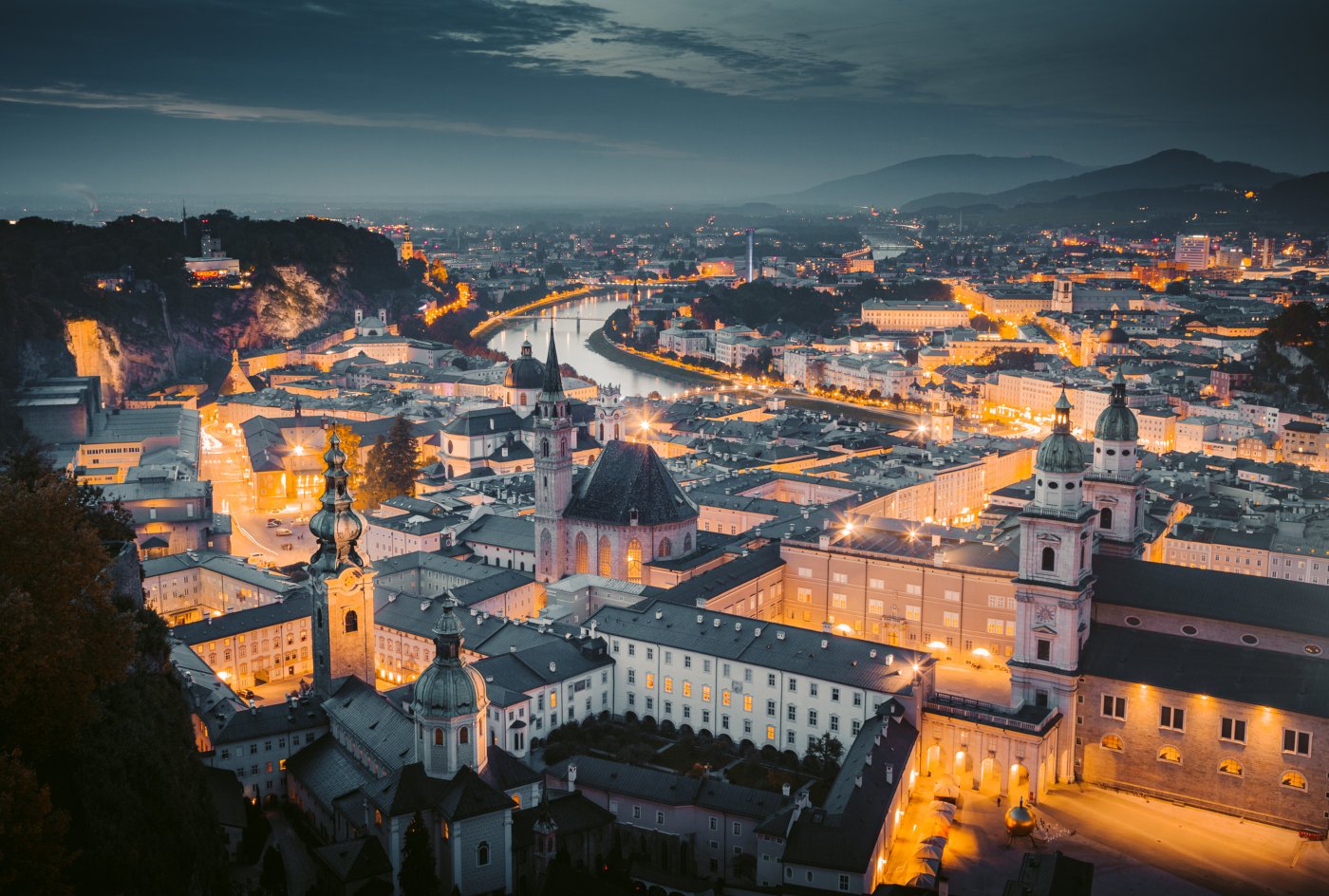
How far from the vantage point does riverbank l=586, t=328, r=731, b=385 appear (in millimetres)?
88012

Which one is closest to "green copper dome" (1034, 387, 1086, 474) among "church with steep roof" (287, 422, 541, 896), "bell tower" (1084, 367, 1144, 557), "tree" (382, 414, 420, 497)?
"bell tower" (1084, 367, 1144, 557)

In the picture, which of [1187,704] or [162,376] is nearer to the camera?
[1187,704]

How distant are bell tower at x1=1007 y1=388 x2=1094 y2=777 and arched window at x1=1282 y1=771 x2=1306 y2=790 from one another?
3.83 metres

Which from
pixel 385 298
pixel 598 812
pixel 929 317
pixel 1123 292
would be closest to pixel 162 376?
pixel 385 298

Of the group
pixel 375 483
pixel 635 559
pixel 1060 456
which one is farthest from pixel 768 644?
pixel 375 483

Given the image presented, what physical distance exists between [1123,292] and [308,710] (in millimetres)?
97202

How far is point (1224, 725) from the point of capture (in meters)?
24.0

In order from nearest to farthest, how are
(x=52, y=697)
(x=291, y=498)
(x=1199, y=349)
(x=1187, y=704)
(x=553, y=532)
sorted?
(x=52, y=697), (x=1187, y=704), (x=553, y=532), (x=291, y=498), (x=1199, y=349)

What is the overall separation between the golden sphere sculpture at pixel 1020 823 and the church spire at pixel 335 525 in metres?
13.2

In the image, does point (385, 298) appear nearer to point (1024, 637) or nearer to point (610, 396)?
point (610, 396)

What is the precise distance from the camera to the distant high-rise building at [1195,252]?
132 m

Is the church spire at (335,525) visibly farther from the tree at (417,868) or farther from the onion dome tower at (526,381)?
the onion dome tower at (526,381)

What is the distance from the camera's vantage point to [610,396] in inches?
1578

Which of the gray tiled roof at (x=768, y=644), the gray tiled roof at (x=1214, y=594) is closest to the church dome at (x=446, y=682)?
the gray tiled roof at (x=768, y=644)
